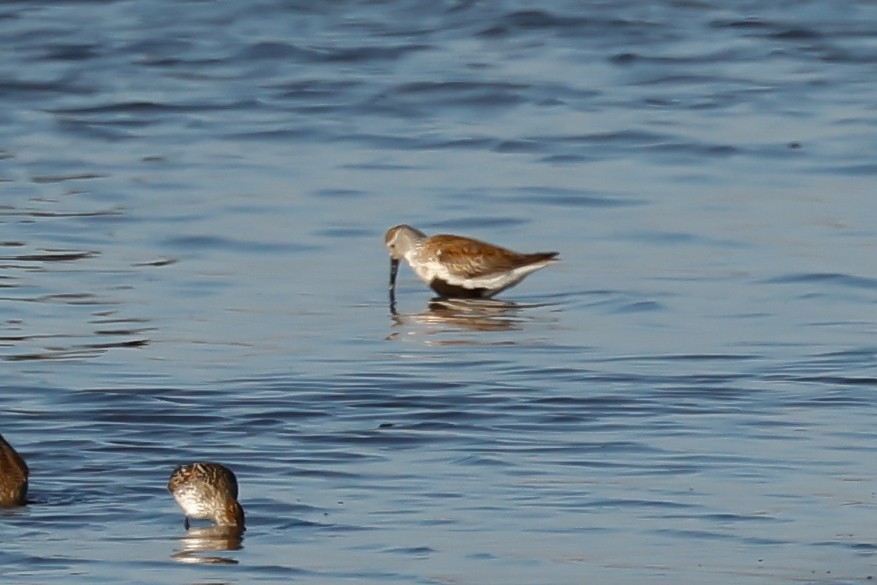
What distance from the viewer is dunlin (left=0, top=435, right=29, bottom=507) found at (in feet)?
30.3

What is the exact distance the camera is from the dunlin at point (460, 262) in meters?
15.1

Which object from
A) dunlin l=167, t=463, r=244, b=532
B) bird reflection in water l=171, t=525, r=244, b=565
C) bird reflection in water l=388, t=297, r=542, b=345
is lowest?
bird reflection in water l=388, t=297, r=542, b=345

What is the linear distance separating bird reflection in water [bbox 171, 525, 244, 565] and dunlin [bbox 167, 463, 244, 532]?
0.03 m

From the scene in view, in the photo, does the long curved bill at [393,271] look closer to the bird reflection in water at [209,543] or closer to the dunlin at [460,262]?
the dunlin at [460,262]

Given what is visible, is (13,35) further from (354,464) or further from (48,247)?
(354,464)

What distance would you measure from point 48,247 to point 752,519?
7.80 m

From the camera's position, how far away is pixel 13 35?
26.6 meters

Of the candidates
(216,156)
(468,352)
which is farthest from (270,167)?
(468,352)

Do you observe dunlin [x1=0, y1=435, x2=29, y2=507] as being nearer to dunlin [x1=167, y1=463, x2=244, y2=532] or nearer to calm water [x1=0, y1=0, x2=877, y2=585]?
calm water [x1=0, y1=0, x2=877, y2=585]

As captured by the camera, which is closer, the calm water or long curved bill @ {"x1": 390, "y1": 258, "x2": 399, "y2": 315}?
the calm water

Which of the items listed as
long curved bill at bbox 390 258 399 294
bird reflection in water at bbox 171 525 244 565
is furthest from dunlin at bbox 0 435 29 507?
long curved bill at bbox 390 258 399 294

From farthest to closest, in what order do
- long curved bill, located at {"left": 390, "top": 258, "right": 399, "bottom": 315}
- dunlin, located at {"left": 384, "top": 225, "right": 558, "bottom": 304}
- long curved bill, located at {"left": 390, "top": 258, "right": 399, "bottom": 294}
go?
1. long curved bill, located at {"left": 390, "top": 258, "right": 399, "bottom": 294}
2. long curved bill, located at {"left": 390, "top": 258, "right": 399, "bottom": 315}
3. dunlin, located at {"left": 384, "top": 225, "right": 558, "bottom": 304}

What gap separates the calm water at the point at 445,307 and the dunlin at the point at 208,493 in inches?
4.8

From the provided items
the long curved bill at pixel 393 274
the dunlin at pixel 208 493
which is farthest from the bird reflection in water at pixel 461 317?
the dunlin at pixel 208 493
